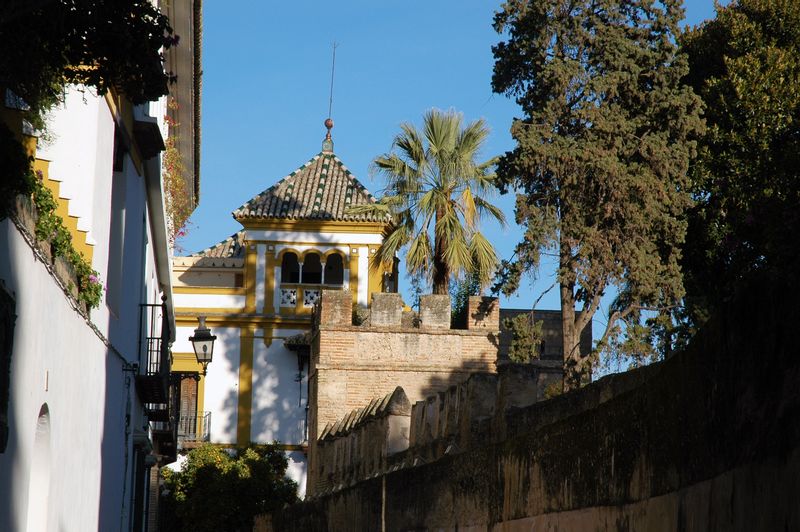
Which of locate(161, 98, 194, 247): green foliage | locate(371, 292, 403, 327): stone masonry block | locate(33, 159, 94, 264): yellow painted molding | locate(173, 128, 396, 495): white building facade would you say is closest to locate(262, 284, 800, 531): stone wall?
locate(33, 159, 94, 264): yellow painted molding

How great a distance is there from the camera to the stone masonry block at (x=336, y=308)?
3161 cm

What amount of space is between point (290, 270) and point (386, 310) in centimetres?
1359

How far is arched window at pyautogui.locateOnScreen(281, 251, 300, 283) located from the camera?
146 feet

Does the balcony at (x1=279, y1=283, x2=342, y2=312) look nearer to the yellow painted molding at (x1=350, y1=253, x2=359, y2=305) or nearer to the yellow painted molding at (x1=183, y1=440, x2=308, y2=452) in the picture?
the yellow painted molding at (x1=350, y1=253, x2=359, y2=305)

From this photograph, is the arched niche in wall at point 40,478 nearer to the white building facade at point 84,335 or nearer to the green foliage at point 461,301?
the white building facade at point 84,335

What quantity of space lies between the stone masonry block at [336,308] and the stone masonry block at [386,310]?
60 centimetres

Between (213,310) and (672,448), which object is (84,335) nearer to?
(672,448)

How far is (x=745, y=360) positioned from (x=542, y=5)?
92.8ft

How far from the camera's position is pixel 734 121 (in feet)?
98.6

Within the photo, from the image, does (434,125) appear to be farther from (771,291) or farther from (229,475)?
(771,291)

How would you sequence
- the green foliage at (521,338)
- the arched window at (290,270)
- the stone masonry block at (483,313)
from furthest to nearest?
the arched window at (290,270), the stone masonry block at (483,313), the green foliage at (521,338)

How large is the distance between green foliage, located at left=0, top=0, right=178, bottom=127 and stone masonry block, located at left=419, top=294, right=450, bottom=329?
2383 centimetres

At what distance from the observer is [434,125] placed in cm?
3681

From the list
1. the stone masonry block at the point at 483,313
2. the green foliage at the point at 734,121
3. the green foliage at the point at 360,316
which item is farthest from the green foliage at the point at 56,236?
the stone masonry block at the point at 483,313
